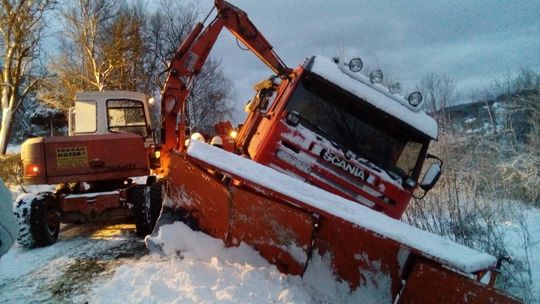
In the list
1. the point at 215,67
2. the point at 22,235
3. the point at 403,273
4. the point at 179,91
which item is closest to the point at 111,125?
the point at 179,91

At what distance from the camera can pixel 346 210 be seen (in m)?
3.16

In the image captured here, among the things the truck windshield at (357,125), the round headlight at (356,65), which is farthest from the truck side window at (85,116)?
the round headlight at (356,65)

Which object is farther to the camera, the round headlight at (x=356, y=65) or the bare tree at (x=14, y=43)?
the bare tree at (x=14, y=43)

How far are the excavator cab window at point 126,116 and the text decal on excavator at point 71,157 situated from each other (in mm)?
1607

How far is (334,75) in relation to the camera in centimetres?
530

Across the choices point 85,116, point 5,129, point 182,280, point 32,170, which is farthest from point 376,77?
point 5,129

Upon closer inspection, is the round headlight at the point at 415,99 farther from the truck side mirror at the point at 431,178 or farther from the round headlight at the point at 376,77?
the truck side mirror at the point at 431,178

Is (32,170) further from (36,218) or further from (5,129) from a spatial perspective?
(5,129)

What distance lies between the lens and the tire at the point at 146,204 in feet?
19.5

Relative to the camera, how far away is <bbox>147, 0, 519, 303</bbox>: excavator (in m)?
3.19

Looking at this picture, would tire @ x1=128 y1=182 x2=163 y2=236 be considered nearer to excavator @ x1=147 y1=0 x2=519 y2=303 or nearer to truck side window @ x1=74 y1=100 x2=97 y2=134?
excavator @ x1=147 y1=0 x2=519 y2=303

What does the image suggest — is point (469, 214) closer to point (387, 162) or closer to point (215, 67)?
point (387, 162)

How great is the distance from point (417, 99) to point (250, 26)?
129 inches

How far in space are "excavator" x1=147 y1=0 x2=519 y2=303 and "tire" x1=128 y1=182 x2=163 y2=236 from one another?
100 cm
